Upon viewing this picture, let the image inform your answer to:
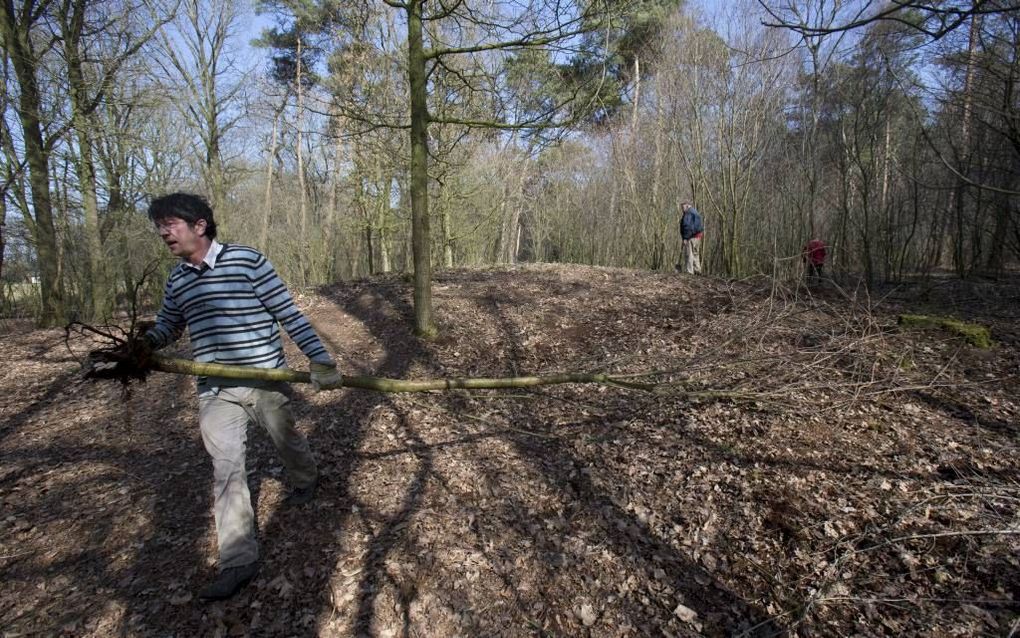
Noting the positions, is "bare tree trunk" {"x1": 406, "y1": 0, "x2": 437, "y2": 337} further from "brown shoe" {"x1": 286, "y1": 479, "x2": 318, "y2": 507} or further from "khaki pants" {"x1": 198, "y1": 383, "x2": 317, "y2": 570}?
"khaki pants" {"x1": 198, "y1": 383, "x2": 317, "y2": 570}

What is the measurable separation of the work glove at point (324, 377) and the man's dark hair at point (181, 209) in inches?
34.8

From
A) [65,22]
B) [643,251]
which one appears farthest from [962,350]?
[65,22]

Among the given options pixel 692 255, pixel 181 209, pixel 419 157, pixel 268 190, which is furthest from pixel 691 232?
pixel 268 190

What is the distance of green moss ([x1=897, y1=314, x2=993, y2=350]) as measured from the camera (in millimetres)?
4676

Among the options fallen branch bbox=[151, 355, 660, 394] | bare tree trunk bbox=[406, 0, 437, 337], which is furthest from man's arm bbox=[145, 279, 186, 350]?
bare tree trunk bbox=[406, 0, 437, 337]

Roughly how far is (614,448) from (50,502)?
158 inches

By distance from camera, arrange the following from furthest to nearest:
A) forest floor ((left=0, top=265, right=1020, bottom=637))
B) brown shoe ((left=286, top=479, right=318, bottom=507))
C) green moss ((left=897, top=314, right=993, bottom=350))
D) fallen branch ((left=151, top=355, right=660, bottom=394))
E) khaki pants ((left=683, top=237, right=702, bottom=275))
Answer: khaki pants ((left=683, top=237, right=702, bottom=275)) < green moss ((left=897, top=314, right=993, bottom=350)) < brown shoe ((left=286, top=479, right=318, bottom=507)) < forest floor ((left=0, top=265, right=1020, bottom=637)) < fallen branch ((left=151, top=355, right=660, bottom=394))

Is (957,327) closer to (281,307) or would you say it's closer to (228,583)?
(281,307)

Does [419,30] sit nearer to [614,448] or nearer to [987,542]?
[614,448]

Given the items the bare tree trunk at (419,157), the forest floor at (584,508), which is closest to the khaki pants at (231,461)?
the forest floor at (584,508)

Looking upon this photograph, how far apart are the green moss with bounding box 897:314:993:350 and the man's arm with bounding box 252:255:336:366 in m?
5.40

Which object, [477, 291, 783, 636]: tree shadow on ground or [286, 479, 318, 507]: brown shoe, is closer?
[477, 291, 783, 636]: tree shadow on ground

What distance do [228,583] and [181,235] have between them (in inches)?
66.9

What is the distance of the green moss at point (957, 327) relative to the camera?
184 inches
